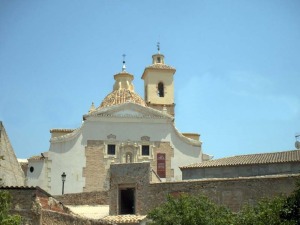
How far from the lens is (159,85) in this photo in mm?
47625

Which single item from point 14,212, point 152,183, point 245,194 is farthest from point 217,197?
point 14,212

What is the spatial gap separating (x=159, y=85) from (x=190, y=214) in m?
31.0

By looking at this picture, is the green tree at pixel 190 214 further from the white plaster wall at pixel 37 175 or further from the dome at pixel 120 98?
the dome at pixel 120 98

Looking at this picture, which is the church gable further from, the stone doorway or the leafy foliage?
the leafy foliage

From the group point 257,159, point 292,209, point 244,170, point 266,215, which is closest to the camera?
point 292,209

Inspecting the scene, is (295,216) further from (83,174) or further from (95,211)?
(83,174)

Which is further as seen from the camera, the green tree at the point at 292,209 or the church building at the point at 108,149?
the church building at the point at 108,149

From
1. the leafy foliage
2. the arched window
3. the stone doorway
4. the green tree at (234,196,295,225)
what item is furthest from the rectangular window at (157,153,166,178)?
the green tree at (234,196,295,225)

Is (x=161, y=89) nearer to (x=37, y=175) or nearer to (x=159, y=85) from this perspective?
(x=159, y=85)

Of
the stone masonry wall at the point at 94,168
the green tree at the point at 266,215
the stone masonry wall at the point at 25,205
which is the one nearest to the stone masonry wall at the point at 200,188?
the green tree at the point at 266,215

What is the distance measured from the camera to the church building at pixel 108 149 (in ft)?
118

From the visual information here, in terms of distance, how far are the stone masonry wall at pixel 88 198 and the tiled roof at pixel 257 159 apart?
5.69m

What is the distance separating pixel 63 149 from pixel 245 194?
1792 cm

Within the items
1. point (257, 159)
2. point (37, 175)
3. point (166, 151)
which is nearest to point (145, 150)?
point (166, 151)
